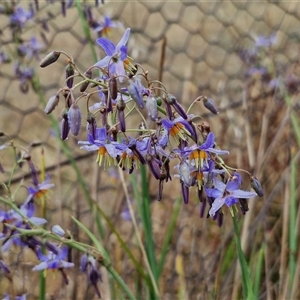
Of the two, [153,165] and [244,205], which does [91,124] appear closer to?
[153,165]

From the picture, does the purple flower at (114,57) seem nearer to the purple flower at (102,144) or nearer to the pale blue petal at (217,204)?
the purple flower at (102,144)

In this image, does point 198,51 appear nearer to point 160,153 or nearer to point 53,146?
point 53,146

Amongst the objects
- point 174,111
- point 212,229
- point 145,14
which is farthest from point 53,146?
point 174,111

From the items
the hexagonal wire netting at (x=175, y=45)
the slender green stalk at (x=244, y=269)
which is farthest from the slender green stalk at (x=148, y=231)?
the hexagonal wire netting at (x=175, y=45)

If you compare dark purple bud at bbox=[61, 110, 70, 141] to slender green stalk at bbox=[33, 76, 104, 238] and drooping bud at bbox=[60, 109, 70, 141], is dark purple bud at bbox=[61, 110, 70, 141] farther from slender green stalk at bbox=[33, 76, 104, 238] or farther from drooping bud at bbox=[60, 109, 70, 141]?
slender green stalk at bbox=[33, 76, 104, 238]

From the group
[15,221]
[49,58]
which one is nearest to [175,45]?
[15,221]

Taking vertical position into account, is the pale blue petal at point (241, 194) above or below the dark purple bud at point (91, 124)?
below
